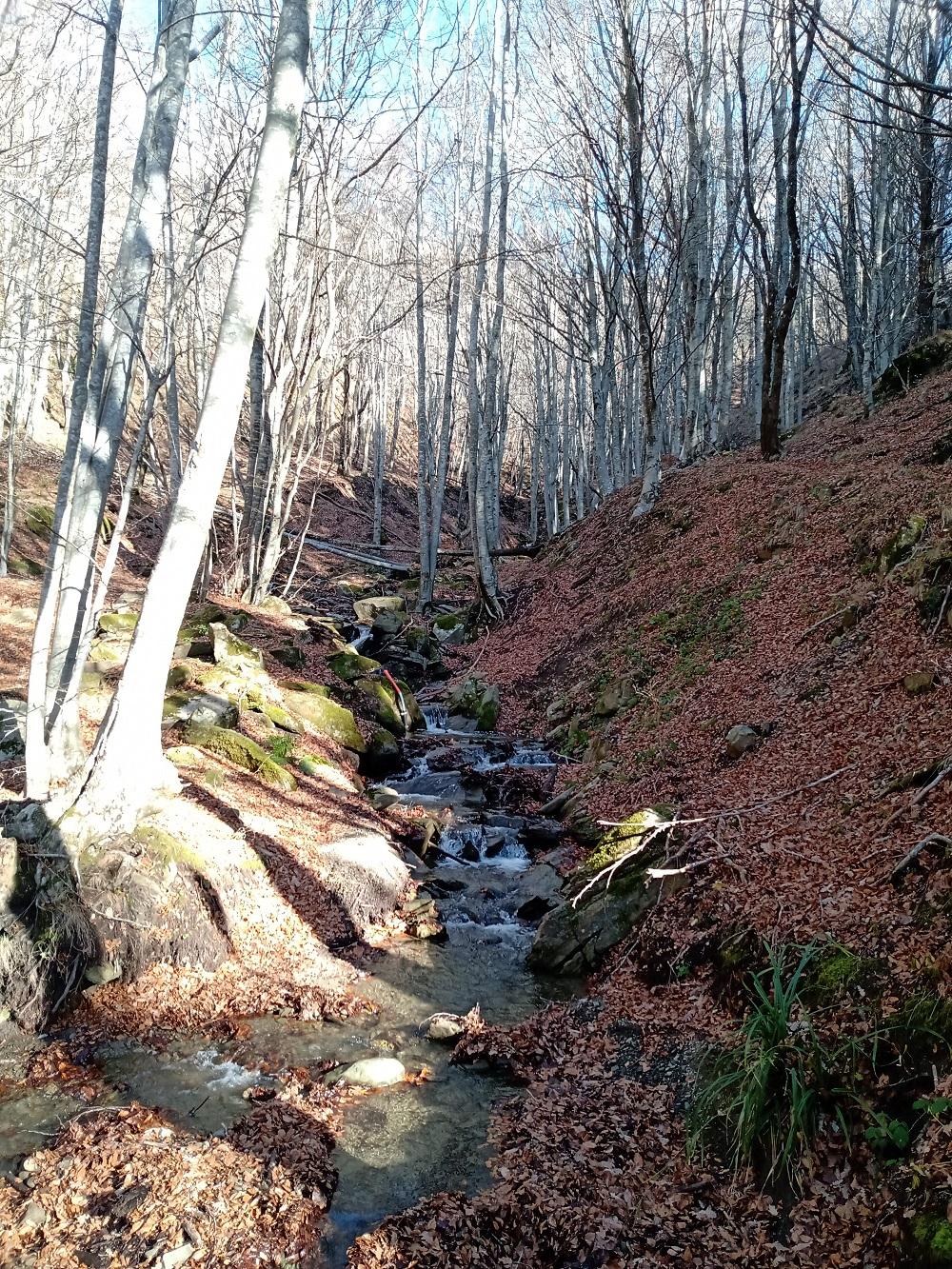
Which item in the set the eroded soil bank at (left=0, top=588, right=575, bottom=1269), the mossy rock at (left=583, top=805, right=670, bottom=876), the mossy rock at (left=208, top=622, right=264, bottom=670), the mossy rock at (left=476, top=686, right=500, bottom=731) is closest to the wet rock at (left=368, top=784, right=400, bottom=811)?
the eroded soil bank at (left=0, top=588, right=575, bottom=1269)

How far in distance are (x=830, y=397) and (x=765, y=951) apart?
2610cm

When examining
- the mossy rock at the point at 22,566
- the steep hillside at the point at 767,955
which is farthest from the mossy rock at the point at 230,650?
the mossy rock at the point at 22,566

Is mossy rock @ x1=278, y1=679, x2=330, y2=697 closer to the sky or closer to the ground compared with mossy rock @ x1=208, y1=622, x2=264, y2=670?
closer to the ground

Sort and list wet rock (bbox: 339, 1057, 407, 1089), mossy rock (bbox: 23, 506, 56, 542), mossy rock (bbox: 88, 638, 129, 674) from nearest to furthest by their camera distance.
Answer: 1. wet rock (bbox: 339, 1057, 407, 1089)
2. mossy rock (bbox: 88, 638, 129, 674)
3. mossy rock (bbox: 23, 506, 56, 542)

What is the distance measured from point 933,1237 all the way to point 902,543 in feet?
24.5

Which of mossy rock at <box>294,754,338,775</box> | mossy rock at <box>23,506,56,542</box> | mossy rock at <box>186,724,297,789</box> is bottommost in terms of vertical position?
mossy rock at <box>294,754,338,775</box>

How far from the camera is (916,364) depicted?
17453mm

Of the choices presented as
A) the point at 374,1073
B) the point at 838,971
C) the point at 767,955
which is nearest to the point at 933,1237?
the point at 838,971

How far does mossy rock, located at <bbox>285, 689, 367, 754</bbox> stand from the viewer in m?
11.0

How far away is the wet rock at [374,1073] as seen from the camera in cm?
495

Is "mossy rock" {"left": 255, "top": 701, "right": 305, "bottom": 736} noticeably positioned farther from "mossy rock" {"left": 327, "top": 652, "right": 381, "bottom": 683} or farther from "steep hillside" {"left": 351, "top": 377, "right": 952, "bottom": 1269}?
"steep hillside" {"left": 351, "top": 377, "right": 952, "bottom": 1269}

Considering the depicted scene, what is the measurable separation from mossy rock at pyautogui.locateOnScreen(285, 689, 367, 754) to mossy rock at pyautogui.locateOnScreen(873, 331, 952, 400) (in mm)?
14805

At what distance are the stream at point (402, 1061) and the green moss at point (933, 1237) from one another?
2222 mm

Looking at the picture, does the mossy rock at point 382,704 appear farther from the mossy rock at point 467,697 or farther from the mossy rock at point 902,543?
the mossy rock at point 902,543
